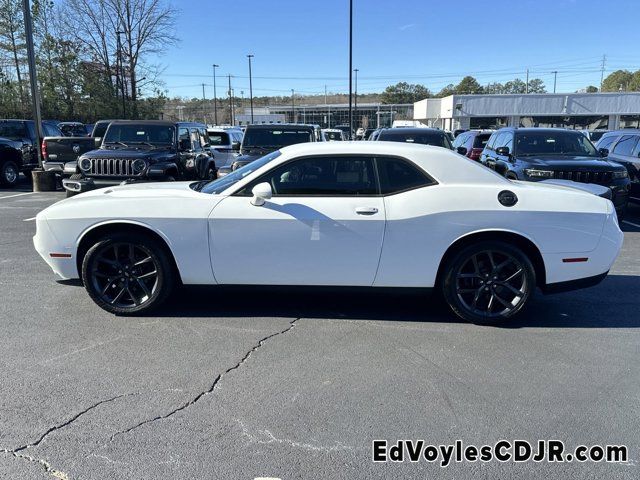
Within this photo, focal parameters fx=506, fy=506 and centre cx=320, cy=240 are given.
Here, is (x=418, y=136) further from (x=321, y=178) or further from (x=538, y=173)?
(x=321, y=178)

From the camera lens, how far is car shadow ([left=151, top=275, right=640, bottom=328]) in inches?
181

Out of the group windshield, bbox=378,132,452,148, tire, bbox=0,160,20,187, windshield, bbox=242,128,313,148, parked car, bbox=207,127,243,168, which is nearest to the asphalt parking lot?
windshield, bbox=242,128,313,148

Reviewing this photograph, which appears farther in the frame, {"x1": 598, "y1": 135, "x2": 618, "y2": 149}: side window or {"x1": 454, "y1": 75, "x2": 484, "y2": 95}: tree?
{"x1": 454, "y1": 75, "x2": 484, "y2": 95}: tree

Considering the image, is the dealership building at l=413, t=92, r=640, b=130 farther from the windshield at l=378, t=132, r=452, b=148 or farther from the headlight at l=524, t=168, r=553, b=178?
the headlight at l=524, t=168, r=553, b=178

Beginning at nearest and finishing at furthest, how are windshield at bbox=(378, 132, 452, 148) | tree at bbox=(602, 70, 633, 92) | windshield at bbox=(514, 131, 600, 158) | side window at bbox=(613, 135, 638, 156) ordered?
windshield at bbox=(514, 131, 600, 158) < side window at bbox=(613, 135, 638, 156) < windshield at bbox=(378, 132, 452, 148) < tree at bbox=(602, 70, 633, 92)

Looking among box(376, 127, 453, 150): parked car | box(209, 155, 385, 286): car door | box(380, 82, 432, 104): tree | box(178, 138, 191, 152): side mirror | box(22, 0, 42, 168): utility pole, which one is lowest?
box(209, 155, 385, 286): car door

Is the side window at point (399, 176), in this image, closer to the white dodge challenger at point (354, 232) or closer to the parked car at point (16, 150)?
the white dodge challenger at point (354, 232)

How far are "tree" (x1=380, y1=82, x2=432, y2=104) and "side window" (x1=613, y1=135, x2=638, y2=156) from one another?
129257 mm

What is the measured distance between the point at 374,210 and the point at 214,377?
1876 mm

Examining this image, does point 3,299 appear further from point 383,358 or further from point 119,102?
point 119,102

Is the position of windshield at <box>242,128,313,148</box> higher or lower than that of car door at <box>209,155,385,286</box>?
higher

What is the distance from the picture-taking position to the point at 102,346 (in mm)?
4043

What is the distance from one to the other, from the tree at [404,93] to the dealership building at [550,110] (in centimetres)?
8613

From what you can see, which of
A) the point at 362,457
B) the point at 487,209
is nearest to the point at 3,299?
the point at 362,457
